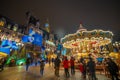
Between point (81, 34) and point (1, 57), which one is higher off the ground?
point (81, 34)

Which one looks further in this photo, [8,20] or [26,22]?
[26,22]

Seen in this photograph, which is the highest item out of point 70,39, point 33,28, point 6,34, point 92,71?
point 33,28

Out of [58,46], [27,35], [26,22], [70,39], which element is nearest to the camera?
[70,39]

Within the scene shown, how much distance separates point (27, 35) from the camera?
45625mm

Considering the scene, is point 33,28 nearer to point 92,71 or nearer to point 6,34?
point 6,34

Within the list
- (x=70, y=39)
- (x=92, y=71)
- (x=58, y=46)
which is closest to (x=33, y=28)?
(x=58, y=46)

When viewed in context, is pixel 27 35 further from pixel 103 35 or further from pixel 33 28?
pixel 103 35

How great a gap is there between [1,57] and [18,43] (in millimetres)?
22217

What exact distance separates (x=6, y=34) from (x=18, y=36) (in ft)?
18.2

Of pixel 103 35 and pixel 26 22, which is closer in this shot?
pixel 103 35

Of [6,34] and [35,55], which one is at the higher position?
[6,34]

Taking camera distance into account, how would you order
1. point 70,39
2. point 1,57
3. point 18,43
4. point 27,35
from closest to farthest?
point 1,57, point 70,39, point 18,43, point 27,35

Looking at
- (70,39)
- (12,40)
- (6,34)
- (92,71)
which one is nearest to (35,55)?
(12,40)

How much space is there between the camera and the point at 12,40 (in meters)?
37.4
